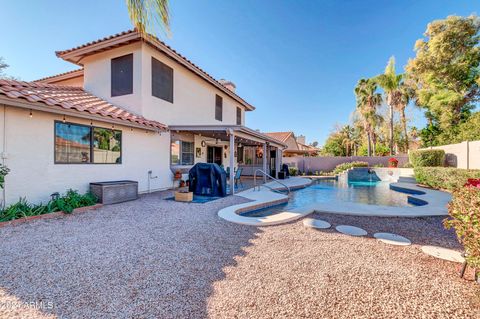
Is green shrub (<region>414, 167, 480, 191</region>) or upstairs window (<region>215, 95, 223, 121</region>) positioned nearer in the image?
green shrub (<region>414, 167, 480, 191</region>)

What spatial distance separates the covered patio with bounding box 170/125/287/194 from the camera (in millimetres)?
9742

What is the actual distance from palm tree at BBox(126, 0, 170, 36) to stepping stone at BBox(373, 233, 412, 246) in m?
5.87

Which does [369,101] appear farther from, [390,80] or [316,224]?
[316,224]

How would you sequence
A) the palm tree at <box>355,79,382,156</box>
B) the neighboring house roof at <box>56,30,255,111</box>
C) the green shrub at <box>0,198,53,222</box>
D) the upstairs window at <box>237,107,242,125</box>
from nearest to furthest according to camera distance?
the green shrub at <box>0,198,53,222</box>, the neighboring house roof at <box>56,30,255,111</box>, the upstairs window at <box>237,107,242,125</box>, the palm tree at <box>355,79,382,156</box>

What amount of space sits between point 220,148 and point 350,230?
39.5 ft

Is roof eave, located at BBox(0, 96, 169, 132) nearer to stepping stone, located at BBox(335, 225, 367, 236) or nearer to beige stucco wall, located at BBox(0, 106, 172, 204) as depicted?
beige stucco wall, located at BBox(0, 106, 172, 204)

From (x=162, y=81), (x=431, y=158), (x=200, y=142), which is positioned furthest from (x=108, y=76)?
(x=431, y=158)

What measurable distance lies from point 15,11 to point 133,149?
736 centimetres

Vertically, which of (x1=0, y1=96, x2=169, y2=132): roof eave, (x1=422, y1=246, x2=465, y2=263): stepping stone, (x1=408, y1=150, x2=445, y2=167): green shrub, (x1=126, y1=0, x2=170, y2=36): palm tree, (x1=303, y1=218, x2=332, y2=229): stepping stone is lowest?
(x1=422, y1=246, x2=465, y2=263): stepping stone

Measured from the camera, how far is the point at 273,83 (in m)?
22.4

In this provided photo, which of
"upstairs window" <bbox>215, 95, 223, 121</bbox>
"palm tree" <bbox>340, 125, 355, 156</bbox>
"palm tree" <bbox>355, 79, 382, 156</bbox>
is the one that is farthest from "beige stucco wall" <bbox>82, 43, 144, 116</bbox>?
"palm tree" <bbox>340, 125, 355, 156</bbox>

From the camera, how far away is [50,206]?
597 centimetres

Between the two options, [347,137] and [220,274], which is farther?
[347,137]

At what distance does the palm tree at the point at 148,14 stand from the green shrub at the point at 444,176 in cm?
1190
